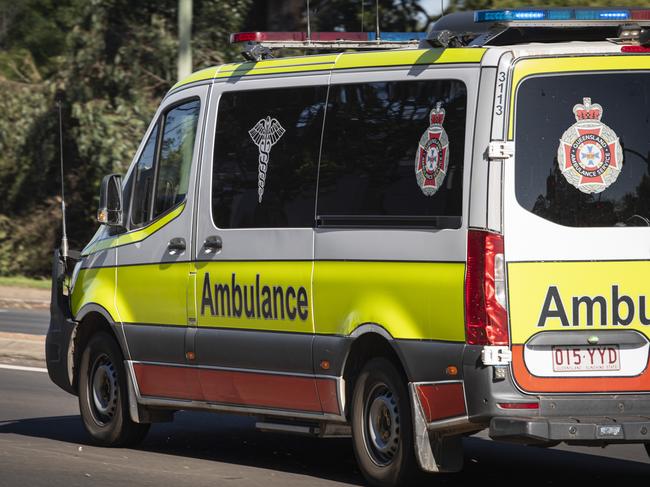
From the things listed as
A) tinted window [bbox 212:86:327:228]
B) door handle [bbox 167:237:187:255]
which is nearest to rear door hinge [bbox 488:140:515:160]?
tinted window [bbox 212:86:327:228]

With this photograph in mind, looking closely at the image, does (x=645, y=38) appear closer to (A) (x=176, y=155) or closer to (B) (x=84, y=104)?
(A) (x=176, y=155)

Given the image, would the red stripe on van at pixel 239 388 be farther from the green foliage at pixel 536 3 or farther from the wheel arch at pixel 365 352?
the green foliage at pixel 536 3

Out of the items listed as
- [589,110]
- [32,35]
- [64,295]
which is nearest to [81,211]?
[32,35]

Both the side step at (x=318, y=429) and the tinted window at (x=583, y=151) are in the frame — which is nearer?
the tinted window at (x=583, y=151)

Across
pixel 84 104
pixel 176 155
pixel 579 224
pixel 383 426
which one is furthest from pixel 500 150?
pixel 84 104

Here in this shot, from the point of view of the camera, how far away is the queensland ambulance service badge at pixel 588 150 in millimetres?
7488

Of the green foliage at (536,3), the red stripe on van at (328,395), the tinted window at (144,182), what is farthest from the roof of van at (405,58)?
the green foliage at (536,3)

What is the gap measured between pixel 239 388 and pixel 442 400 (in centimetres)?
181

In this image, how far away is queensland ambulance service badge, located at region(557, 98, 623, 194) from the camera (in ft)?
24.6

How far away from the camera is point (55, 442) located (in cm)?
1011

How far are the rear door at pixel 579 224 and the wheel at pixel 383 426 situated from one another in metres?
0.83

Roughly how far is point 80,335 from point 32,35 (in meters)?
27.0

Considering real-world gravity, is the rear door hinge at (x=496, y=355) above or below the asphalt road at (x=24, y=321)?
above

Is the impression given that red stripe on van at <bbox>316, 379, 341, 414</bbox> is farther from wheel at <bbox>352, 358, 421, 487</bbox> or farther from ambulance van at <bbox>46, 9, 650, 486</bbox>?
wheel at <bbox>352, 358, 421, 487</bbox>
